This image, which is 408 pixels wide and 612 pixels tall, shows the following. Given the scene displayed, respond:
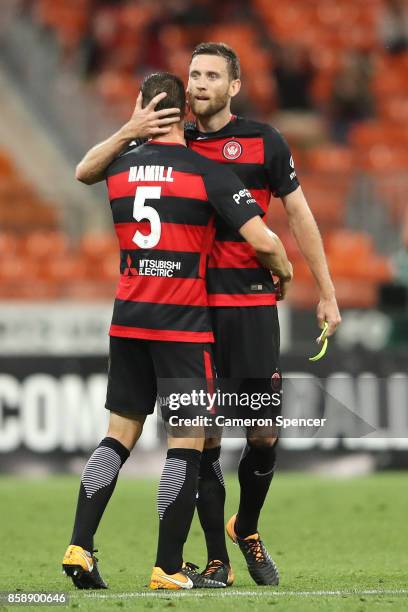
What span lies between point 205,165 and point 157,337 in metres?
0.67

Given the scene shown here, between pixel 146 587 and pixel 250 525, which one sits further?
pixel 250 525

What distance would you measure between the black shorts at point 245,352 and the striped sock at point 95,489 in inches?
20.4

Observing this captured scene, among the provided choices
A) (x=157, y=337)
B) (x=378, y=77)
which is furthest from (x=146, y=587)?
(x=378, y=77)

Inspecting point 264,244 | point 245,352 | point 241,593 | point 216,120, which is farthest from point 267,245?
point 241,593

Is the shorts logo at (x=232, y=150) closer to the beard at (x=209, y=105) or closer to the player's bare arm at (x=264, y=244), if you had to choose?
the beard at (x=209, y=105)

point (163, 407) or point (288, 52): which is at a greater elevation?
point (288, 52)

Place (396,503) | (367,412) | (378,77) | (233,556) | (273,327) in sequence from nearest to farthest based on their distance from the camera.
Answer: (273,327), (233,556), (396,503), (367,412), (378,77)

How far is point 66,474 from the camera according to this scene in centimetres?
1043

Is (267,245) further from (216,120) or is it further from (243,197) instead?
(216,120)

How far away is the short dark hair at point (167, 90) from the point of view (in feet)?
17.0

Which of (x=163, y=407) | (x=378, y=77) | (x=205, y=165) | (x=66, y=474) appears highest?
(x=378, y=77)

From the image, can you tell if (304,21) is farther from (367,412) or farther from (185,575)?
(185,575)

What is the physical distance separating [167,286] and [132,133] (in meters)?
0.60

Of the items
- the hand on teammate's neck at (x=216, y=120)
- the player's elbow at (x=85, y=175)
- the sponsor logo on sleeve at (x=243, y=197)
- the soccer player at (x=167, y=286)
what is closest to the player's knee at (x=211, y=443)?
the soccer player at (x=167, y=286)
